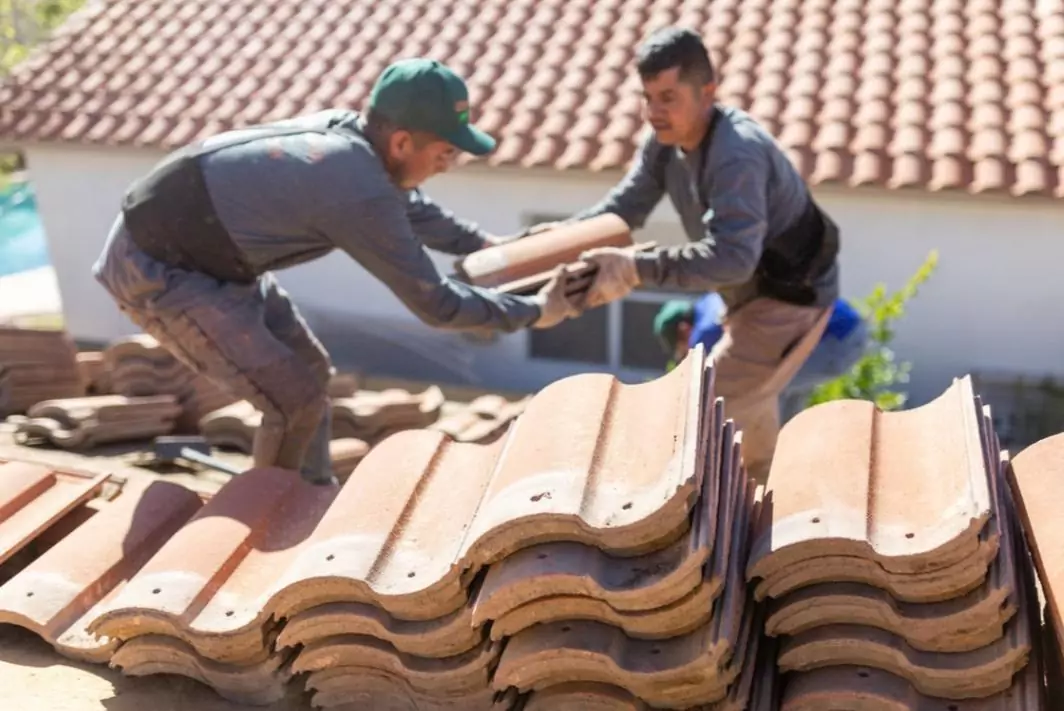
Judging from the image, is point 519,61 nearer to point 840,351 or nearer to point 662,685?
point 840,351

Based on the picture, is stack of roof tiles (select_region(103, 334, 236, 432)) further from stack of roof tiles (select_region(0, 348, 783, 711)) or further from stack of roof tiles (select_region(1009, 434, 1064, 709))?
stack of roof tiles (select_region(1009, 434, 1064, 709))

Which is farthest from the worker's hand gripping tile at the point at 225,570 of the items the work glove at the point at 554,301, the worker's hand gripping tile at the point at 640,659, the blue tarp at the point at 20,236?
the blue tarp at the point at 20,236

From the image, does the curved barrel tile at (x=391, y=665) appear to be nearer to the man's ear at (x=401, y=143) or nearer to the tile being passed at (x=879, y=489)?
the tile being passed at (x=879, y=489)

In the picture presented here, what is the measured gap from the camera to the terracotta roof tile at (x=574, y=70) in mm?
8688

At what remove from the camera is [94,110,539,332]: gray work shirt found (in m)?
3.53

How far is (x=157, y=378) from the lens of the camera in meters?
6.79

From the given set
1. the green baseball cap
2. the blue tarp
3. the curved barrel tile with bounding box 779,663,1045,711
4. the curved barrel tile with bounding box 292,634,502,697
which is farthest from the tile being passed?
the blue tarp

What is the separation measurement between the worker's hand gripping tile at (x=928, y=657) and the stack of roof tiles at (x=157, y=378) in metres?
5.02

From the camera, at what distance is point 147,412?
6.38 meters

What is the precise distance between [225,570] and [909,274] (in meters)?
7.28

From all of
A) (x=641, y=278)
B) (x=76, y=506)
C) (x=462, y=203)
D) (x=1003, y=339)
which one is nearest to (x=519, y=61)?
(x=462, y=203)

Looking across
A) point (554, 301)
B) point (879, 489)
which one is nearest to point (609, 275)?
point (554, 301)

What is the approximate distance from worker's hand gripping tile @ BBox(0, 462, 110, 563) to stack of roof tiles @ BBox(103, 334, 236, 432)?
2961mm

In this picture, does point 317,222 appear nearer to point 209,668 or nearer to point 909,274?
point 209,668
